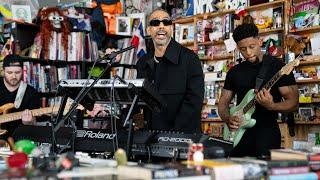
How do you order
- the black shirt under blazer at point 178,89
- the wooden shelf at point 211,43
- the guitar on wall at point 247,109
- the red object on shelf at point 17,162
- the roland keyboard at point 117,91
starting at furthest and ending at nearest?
the wooden shelf at point 211,43
the guitar on wall at point 247,109
the black shirt under blazer at point 178,89
the roland keyboard at point 117,91
the red object on shelf at point 17,162

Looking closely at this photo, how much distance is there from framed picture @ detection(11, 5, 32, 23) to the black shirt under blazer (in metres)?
3.31

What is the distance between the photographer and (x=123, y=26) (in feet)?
20.7

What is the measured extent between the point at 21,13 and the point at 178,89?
11.7ft

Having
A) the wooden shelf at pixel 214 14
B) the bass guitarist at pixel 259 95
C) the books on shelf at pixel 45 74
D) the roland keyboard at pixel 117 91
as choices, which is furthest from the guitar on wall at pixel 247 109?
the books on shelf at pixel 45 74

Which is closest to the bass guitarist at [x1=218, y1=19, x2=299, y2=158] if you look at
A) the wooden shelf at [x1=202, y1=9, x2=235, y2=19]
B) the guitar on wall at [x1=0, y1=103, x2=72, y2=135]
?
the guitar on wall at [x1=0, y1=103, x2=72, y2=135]

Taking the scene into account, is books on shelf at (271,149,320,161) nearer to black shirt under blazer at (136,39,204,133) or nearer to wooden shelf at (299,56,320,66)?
black shirt under blazer at (136,39,204,133)

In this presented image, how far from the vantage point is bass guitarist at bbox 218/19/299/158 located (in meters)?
2.71

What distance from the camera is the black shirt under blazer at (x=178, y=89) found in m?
2.64

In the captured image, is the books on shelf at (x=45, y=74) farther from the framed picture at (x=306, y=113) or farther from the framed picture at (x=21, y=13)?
the framed picture at (x=306, y=113)

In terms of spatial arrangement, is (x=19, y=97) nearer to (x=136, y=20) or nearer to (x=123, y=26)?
(x=123, y=26)

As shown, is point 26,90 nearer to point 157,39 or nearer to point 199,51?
point 157,39

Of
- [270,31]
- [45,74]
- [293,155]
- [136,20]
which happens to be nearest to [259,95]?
[293,155]

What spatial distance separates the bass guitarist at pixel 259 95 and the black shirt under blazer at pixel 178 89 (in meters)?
0.31

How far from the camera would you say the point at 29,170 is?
49.9 inches
